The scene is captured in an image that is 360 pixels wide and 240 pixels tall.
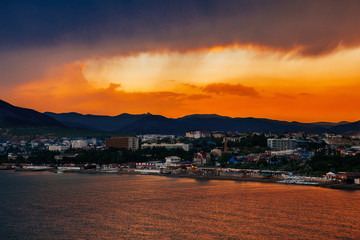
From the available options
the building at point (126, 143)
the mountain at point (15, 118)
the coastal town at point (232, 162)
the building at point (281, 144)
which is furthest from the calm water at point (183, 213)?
the mountain at point (15, 118)

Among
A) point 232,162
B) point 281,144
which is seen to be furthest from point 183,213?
point 281,144

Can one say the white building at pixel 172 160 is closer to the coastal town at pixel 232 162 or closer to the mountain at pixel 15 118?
the coastal town at pixel 232 162

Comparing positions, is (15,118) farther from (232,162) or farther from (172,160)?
(232,162)

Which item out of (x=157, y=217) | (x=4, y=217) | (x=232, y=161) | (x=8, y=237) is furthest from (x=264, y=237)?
(x=232, y=161)

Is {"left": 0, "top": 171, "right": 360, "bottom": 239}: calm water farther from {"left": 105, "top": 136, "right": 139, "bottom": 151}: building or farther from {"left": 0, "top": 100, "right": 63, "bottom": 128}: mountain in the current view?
{"left": 0, "top": 100, "right": 63, "bottom": 128}: mountain

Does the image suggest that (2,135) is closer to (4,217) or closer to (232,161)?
(232,161)

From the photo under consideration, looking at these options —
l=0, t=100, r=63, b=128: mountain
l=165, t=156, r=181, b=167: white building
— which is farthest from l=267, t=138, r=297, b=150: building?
l=0, t=100, r=63, b=128: mountain
